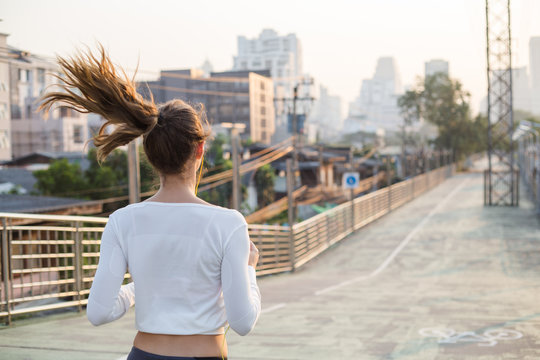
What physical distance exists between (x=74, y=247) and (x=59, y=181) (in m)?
26.5

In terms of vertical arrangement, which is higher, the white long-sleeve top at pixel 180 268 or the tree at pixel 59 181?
the white long-sleeve top at pixel 180 268

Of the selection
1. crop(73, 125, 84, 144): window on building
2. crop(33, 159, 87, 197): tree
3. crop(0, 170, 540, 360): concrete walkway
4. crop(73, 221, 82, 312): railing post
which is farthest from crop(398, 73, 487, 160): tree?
crop(73, 221, 82, 312): railing post

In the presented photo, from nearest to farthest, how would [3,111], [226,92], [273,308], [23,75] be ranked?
[273,308]
[3,111]
[23,75]
[226,92]

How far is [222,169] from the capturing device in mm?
46312

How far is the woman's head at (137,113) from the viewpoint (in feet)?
6.50

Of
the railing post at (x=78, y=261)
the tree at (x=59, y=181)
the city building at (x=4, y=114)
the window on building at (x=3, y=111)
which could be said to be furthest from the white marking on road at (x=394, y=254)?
the window on building at (x=3, y=111)

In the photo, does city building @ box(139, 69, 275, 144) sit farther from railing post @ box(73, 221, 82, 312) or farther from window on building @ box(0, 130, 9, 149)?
railing post @ box(73, 221, 82, 312)

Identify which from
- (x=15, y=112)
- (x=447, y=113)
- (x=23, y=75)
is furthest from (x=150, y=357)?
(x=447, y=113)

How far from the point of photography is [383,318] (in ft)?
24.1

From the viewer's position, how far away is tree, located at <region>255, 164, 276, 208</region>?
171ft

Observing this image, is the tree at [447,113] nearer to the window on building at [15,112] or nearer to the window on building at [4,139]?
the window on building at [15,112]

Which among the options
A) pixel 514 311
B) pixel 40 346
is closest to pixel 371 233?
pixel 514 311

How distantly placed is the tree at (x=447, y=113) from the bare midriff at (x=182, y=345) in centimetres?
8607

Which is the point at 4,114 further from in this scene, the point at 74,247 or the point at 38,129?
the point at 74,247
